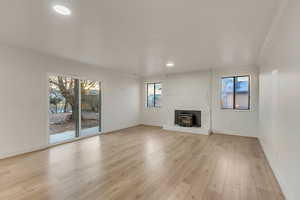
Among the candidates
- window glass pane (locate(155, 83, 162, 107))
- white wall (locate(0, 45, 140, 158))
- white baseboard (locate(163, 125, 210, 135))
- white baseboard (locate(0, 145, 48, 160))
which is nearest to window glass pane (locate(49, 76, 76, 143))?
white wall (locate(0, 45, 140, 158))

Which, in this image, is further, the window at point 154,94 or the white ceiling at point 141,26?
the window at point 154,94

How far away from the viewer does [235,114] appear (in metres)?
5.30

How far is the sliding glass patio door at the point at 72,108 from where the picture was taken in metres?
4.26

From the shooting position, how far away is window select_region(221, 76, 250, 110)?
5203 millimetres

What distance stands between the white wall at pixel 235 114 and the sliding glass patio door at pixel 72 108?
15.2ft

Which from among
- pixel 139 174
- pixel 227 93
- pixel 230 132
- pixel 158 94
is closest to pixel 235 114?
pixel 230 132

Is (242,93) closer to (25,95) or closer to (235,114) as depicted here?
(235,114)

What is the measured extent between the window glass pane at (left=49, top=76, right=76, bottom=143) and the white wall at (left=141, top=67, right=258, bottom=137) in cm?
388

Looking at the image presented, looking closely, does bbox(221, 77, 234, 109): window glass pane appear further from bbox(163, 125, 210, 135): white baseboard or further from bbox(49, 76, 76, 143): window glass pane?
bbox(49, 76, 76, 143): window glass pane

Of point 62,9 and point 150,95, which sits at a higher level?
point 62,9

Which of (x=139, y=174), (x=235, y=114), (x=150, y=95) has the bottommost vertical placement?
(x=139, y=174)

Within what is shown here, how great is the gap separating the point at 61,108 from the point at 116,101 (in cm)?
222

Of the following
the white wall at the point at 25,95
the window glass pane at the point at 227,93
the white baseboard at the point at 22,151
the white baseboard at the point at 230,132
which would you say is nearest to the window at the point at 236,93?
the window glass pane at the point at 227,93

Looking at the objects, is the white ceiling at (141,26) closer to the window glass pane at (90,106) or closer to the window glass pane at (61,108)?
the window glass pane at (61,108)
